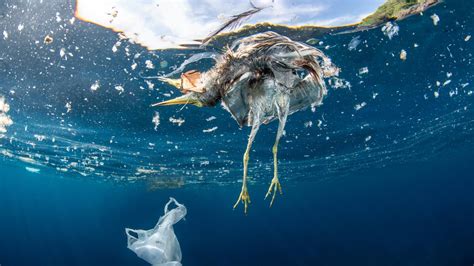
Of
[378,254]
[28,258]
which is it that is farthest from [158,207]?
[378,254]

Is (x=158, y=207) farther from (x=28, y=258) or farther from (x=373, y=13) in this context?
(x=373, y=13)

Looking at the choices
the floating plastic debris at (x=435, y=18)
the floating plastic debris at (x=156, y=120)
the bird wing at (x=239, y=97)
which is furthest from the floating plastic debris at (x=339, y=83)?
the bird wing at (x=239, y=97)

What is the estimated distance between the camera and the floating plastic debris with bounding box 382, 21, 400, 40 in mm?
8694

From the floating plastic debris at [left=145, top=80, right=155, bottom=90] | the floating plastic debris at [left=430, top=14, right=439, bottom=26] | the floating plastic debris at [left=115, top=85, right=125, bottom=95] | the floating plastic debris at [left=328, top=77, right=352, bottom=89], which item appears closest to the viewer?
the floating plastic debris at [left=430, top=14, right=439, bottom=26]

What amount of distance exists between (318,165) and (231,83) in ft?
104

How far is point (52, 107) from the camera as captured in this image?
45.4 feet

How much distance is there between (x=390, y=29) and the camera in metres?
8.97

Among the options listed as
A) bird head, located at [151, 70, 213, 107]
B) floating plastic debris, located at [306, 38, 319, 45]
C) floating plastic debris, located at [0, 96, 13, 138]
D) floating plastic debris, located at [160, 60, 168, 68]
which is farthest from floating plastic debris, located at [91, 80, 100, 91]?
bird head, located at [151, 70, 213, 107]

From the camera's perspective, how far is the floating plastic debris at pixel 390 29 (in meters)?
8.69

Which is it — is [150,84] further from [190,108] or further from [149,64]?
[190,108]

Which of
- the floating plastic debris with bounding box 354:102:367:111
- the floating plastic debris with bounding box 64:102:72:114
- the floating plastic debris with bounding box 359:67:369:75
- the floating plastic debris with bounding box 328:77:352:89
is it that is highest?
the floating plastic debris with bounding box 64:102:72:114

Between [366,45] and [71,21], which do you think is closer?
[71,21]

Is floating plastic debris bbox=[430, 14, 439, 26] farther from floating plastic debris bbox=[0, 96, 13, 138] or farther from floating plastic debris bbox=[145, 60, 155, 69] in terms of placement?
floating plastic debris bbox=[0, 96, 13, 138]

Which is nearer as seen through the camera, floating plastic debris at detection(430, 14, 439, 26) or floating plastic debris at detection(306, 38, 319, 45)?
floating plastic debris at detection(306, 38, 319, 45)
